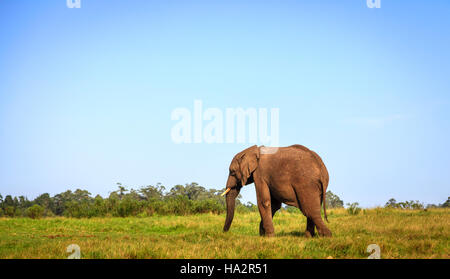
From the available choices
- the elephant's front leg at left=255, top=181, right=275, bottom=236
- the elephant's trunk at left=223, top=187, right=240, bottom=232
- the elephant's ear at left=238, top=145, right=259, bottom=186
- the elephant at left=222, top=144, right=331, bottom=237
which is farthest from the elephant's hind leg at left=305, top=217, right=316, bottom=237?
the elephant's trunk at left=223, top=187, right=240, bottom=232

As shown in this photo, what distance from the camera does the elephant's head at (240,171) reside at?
46.2 feet

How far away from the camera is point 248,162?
14.1 m

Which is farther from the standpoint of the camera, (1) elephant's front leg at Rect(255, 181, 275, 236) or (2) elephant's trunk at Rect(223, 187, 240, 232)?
(2) elephant's trunk at Rect(223, 187, 240, 232)

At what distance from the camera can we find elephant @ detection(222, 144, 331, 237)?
41.4 feet

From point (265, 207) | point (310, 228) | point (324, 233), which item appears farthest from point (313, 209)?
point (265, 207)

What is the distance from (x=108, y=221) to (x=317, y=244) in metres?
14.9

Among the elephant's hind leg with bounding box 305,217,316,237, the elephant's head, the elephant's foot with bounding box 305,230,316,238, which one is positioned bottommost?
the elephant's foot with bounding box 305,230,316,238

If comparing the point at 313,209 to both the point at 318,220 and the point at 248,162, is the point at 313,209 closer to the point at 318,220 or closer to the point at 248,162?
the point at 318,220

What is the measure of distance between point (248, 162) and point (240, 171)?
1.80 feet

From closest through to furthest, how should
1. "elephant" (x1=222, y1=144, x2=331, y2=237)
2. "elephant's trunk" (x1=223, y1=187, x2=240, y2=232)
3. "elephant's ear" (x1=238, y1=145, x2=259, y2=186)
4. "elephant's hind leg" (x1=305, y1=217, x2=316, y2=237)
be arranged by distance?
"elephant" (x1=222, y1=144, x2=331, y2=237) → "elephant's hind leg" (x1=305, y1=217, x2=316, y2=237) → "elephant's ear" (x1=238, y1=145, x2=259, y2=186) → "elephant's trunk" (x1=223, y1=187, x2=240, y2=232)

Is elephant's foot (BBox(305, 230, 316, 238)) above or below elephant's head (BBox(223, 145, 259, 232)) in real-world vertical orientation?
below

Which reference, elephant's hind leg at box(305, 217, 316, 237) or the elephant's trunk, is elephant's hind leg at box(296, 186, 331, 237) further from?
the elephant's trunk
